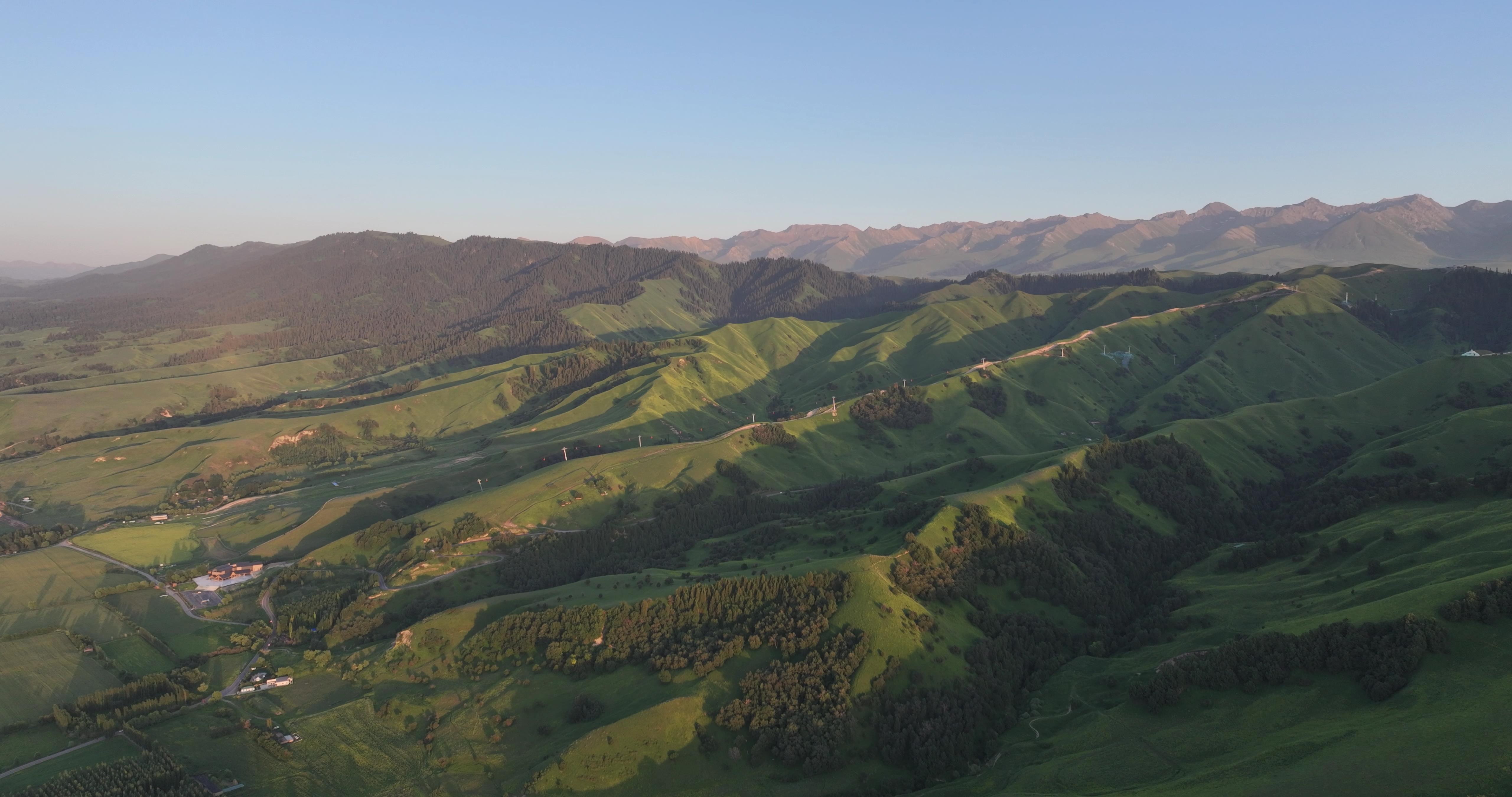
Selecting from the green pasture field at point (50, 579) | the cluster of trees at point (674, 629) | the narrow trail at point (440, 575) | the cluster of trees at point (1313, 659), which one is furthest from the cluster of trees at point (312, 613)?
the cluster of trees at point (1313, 659)

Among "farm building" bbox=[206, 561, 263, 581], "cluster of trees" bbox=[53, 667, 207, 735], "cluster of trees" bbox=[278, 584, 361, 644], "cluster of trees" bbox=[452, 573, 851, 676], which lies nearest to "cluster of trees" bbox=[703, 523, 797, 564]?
"cluster of trees" bbox=[452, 573, 851, 676]

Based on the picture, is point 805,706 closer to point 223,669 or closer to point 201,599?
point 223,669

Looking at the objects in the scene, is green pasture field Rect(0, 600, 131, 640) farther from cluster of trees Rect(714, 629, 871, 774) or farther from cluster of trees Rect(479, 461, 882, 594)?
cluster of trees Rect(714, 629, 871, 774)

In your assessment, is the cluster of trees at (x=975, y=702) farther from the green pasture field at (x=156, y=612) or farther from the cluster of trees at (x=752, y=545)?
the green pasture field at (x=156, y=612)

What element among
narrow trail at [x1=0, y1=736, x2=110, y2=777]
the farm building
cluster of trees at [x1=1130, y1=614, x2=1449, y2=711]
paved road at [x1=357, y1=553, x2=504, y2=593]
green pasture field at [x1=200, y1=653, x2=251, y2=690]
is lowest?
green pasture field at [x1=200, y1=653, x2=251, y2=690]

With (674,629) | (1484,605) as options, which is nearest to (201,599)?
(674,629)

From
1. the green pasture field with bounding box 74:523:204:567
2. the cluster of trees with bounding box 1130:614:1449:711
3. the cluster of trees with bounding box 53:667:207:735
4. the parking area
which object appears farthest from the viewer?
the green pasture field with bounding box 74:523:204:567

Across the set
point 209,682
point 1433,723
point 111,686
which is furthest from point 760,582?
point 111,686
